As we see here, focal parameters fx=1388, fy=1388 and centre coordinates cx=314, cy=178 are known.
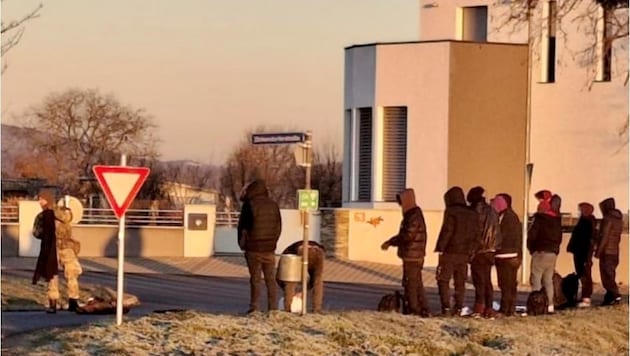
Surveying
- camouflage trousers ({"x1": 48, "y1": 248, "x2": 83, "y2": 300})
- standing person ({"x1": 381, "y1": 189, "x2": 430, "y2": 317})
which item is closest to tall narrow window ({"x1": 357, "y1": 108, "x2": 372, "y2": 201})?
camouflage trousers ({"x1": 48, "y1": 248, "x2": 83, "y2": 300})

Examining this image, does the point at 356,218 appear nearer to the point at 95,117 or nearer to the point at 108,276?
the point at 108,276

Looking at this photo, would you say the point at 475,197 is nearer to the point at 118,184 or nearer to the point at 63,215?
the point at 63,215

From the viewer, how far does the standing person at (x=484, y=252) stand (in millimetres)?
19312

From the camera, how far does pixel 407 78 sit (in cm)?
3912

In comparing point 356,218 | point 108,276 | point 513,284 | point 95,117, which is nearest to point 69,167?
point 95,117

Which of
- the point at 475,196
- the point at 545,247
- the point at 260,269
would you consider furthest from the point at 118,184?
the point at 545,247

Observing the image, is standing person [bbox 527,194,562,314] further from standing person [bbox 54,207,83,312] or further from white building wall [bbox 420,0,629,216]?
white building wall [bbox 420,0,629,216]

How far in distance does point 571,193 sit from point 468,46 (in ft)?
19.7

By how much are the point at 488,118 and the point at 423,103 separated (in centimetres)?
189

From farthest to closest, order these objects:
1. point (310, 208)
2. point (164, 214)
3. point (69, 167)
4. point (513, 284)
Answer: point (69, 167) → point (164, 214) → point (513, 284) → point (310, 208)

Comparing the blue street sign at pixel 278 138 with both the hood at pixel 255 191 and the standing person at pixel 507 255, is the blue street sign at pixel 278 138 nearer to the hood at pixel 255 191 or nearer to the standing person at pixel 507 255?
the hood at pixel 255 191

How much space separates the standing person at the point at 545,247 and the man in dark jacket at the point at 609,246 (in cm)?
165

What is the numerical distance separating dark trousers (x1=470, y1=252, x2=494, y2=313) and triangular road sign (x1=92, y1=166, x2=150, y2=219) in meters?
6.45

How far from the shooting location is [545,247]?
2150 centimetres
